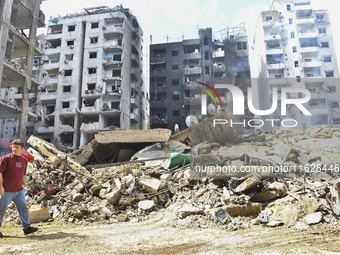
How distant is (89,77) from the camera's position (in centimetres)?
3152

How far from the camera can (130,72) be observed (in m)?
34.5

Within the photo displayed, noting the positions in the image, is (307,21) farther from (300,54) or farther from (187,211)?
(187,211)

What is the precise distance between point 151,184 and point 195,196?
1297mm

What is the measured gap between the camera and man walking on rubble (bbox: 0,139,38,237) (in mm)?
4281

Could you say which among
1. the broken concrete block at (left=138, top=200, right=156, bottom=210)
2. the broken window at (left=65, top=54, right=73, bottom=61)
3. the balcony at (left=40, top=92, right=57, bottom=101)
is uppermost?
the broken window at (left=65, top=54, right=73, bottom=61)

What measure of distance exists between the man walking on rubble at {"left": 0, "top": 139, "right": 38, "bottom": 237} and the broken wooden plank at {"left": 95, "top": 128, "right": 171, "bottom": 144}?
20.9 feet

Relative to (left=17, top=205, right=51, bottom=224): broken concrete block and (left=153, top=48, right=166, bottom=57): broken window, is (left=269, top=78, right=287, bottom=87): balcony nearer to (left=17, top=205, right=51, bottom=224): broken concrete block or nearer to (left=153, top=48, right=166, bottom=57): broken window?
(left=153, top=48, right=166, bottom=57): broken window

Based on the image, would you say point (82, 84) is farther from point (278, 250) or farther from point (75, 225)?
point (278, 250)

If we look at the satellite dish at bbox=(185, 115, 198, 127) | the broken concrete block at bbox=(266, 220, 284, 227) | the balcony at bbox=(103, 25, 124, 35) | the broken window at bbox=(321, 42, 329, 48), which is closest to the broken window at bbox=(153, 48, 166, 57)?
the balcony at bbox=(103, 25, 124, 35)

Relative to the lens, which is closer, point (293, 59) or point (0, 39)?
point (0, 39)

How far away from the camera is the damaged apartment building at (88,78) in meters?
30.5

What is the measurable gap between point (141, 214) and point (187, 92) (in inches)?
1204

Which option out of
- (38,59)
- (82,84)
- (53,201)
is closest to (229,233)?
(53,201)

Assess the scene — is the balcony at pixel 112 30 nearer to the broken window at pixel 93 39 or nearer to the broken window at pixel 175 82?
the broken window at pixel 93 39
